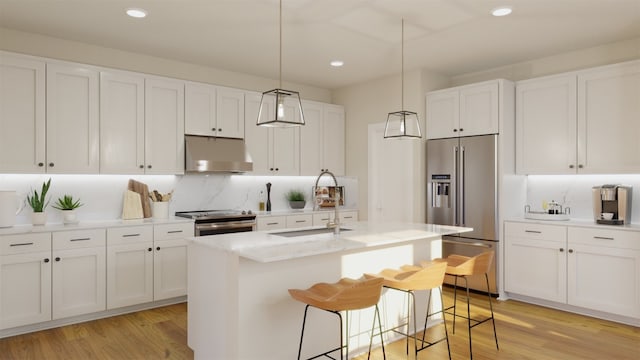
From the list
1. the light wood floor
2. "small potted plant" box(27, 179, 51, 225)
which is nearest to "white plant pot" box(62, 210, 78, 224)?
"small potted plant" box(27, 179, 51, 225)

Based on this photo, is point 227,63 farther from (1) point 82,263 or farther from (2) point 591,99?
(2) point 591,99

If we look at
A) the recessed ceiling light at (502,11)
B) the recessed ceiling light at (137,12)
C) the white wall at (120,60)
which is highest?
the recessed ceiling light at (502,11)

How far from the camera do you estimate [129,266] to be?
13.8 feet

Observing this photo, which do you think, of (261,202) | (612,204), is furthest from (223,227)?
(612,204)

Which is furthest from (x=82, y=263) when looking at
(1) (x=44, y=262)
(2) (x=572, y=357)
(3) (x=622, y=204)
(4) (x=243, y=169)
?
(3) (x=622, y=204)

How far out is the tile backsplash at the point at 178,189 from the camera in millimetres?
4270

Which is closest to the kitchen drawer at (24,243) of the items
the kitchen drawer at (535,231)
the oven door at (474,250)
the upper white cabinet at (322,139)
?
the upper white cabinet at (322,139)

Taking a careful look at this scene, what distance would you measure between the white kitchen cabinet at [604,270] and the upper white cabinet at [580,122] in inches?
26.8

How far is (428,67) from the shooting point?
531 cm

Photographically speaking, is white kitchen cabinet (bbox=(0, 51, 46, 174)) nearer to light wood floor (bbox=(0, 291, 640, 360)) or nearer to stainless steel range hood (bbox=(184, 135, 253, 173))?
stainless steel range hood (bbox=(184, 135, 253, 173))

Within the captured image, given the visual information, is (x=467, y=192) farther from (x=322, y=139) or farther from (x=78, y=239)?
(x=78, y=239)

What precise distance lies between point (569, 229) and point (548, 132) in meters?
1.08

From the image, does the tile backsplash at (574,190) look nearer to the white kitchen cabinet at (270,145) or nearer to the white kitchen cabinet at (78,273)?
the white kitchen cabinet at (270,145)

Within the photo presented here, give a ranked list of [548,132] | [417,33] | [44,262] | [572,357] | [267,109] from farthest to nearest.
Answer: [267,109] < [548,132] < [417,33] < [44,262] < [572,357]
